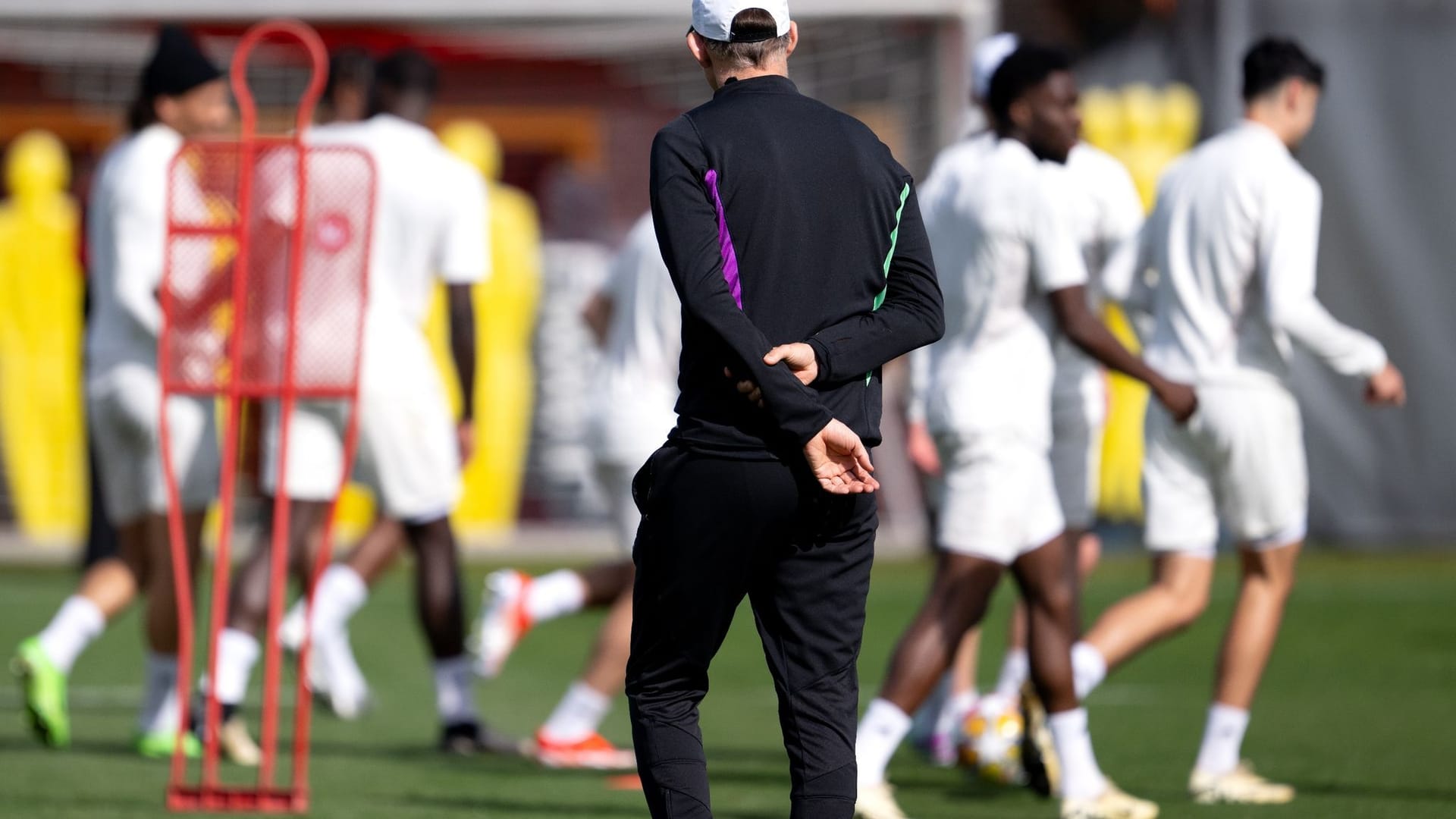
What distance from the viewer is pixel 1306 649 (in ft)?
33.7

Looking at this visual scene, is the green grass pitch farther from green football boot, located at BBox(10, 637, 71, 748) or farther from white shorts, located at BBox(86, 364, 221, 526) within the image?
white shorts, located at BBox(86, 364, 221, 526)

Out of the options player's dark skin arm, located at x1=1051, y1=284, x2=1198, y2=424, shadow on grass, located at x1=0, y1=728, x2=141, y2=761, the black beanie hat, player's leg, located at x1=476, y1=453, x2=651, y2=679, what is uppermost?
the black beanie hat

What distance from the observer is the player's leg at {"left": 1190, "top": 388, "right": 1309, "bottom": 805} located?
6.38 meters

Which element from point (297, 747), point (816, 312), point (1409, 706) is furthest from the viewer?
point (1409, 706)

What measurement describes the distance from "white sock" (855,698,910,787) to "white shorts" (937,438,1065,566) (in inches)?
19.4

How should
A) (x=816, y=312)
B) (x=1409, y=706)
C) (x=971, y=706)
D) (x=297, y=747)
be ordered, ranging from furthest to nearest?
(x=1409, y=706)
(x=971, y=706)
(x=297, y=747)
(x=816, y=312)

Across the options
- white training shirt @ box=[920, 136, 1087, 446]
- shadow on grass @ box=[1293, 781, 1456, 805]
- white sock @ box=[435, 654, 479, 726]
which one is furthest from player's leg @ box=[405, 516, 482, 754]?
shadow on grass @ box=[1293, 781, 1456, 805]

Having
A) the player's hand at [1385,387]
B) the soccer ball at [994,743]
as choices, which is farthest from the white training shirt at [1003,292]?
the soccer ball at [994,743]

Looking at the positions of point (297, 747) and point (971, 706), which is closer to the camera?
point (297, 747)

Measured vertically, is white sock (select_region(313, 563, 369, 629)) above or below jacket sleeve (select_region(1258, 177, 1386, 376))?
below

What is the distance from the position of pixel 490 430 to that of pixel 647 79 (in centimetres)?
291

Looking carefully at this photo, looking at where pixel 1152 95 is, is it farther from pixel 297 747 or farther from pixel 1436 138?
pixel 297 747

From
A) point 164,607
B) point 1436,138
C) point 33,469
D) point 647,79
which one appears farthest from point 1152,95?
point 164,607

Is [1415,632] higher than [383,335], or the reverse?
[383,335]
